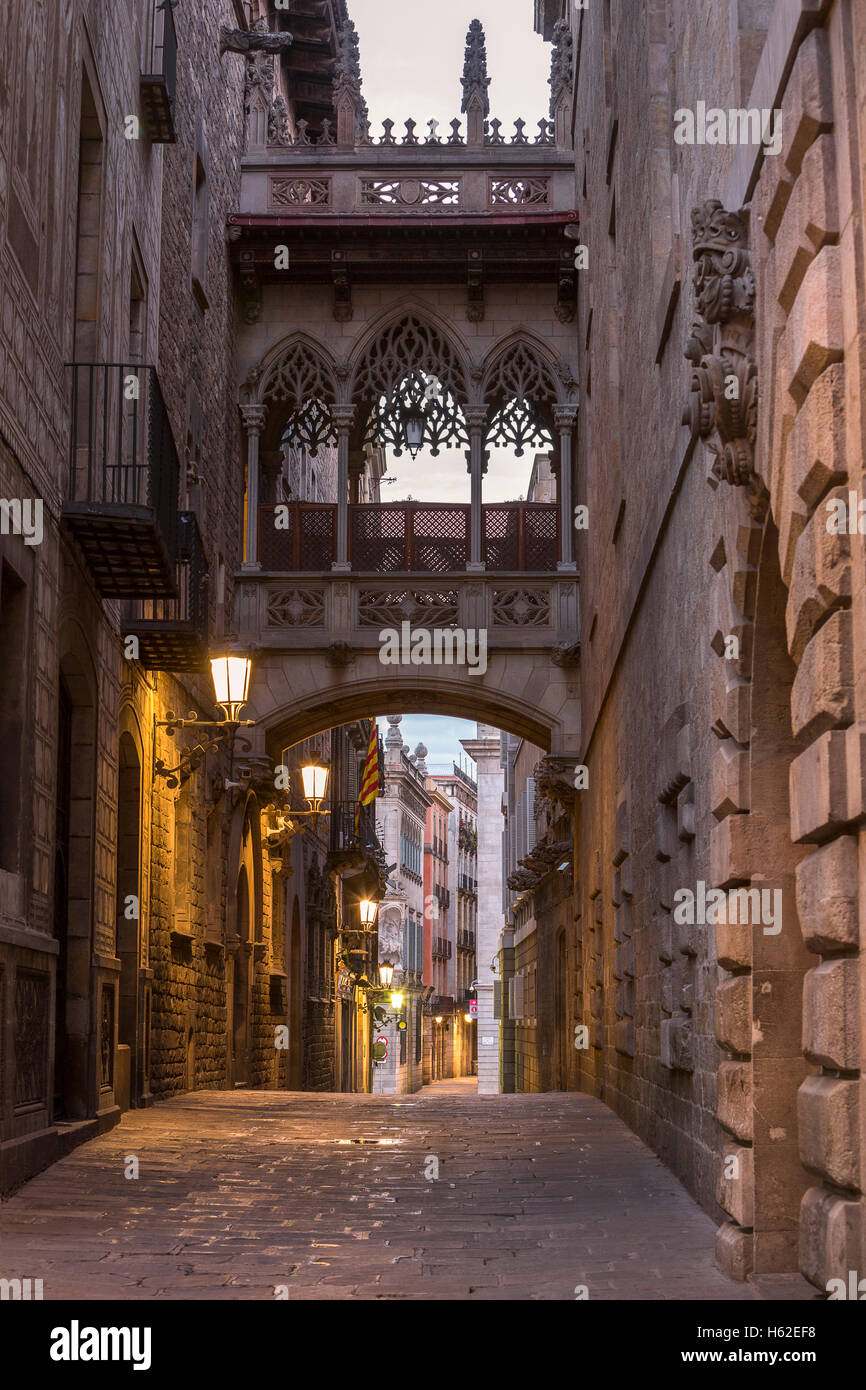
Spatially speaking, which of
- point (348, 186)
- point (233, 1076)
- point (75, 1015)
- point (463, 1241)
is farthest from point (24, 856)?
point (348, 186)

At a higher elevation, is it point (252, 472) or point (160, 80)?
point (160, 80)

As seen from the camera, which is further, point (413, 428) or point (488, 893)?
point (488, 893)

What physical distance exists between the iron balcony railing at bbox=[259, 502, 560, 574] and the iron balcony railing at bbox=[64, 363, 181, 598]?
8994 mm

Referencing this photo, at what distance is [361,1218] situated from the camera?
8305 mm

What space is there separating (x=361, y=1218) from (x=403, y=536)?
15518 millimetres

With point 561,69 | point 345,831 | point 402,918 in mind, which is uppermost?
point 561,69

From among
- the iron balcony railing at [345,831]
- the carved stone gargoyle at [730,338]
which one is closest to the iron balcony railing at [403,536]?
the iron balcony railing at [345,831]

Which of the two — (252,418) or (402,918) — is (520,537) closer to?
(252,418)

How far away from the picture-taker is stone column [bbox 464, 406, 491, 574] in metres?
22.9

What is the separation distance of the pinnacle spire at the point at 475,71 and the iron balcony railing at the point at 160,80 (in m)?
9.48

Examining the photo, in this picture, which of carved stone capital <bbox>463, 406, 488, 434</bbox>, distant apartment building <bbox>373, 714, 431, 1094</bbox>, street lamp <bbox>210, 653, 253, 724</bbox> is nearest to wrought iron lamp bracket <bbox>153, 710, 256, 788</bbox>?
street lamp <bbox>210, 653, 253, 724</bbox>

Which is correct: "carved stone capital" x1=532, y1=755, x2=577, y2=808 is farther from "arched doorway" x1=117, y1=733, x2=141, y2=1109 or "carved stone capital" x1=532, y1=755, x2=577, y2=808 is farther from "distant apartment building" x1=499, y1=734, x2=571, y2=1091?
"arched doorway" x1=117, y1=733, x2=141, y2=1109
